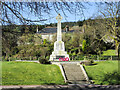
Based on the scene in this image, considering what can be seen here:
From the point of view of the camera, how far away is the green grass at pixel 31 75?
17.6 feet

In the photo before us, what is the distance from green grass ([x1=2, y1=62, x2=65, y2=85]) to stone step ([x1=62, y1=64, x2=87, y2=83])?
0.31m

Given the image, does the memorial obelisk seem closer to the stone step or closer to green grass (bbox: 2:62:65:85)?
the stone step

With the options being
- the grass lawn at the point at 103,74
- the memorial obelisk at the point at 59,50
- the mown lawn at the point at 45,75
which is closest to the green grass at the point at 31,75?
the mown lawn at the point at 45,75

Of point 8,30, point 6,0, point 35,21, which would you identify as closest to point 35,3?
point 35,21

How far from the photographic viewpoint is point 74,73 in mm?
6672

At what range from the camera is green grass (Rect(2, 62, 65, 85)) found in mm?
5373

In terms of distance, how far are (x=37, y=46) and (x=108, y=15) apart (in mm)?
4795

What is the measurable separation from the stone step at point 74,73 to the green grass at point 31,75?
0.31 meters

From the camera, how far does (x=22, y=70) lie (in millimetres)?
6520

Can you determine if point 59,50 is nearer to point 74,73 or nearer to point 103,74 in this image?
point 74,73

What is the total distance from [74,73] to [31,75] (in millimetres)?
1805

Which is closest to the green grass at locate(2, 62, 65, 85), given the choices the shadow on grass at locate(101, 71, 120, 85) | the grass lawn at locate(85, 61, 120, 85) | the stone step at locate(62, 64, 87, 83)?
the stone step at locate(62, 64, 87, 83)

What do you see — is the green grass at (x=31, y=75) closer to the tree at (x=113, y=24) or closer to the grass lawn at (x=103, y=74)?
the grass lawn at (x=103, y=74)

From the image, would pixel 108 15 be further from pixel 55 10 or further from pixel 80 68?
pixel 55 10
